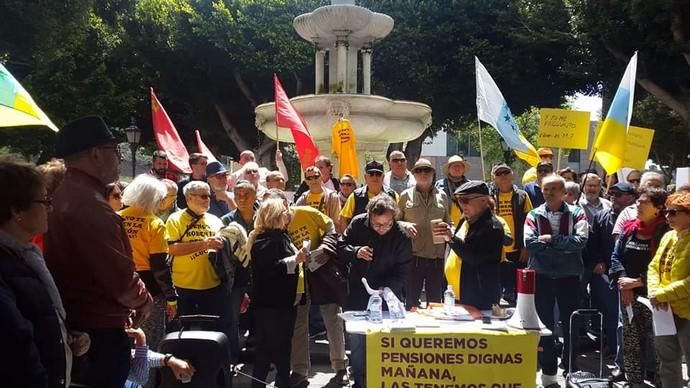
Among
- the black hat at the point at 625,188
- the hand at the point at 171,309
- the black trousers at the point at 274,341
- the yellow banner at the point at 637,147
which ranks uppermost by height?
the yellow banner at the point at 637,147

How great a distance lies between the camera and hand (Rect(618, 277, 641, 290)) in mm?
4962

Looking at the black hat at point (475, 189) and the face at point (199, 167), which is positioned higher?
the face at point (199, 167)

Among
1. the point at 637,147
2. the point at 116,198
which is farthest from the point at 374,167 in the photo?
the point at 637,147

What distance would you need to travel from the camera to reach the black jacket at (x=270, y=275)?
15.6 feet

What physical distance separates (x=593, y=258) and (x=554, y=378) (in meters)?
1.66

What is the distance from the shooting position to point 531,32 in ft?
75.4

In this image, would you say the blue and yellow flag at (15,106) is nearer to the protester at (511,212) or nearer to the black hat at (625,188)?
the protester at (511,212)

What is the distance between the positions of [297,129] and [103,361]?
5686 millimetres

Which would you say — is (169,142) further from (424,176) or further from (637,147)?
(637,147)

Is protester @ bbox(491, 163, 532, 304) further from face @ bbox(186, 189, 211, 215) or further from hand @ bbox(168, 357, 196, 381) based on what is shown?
hand @ bbox(168, 357, 196, 381)

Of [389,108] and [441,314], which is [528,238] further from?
[389,108]

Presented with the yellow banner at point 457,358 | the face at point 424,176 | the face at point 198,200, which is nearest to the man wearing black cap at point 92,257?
the yellow banner at point 457,358

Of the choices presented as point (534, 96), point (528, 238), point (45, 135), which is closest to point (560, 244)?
point (528, 238)

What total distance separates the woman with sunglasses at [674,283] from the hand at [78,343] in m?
3.77
